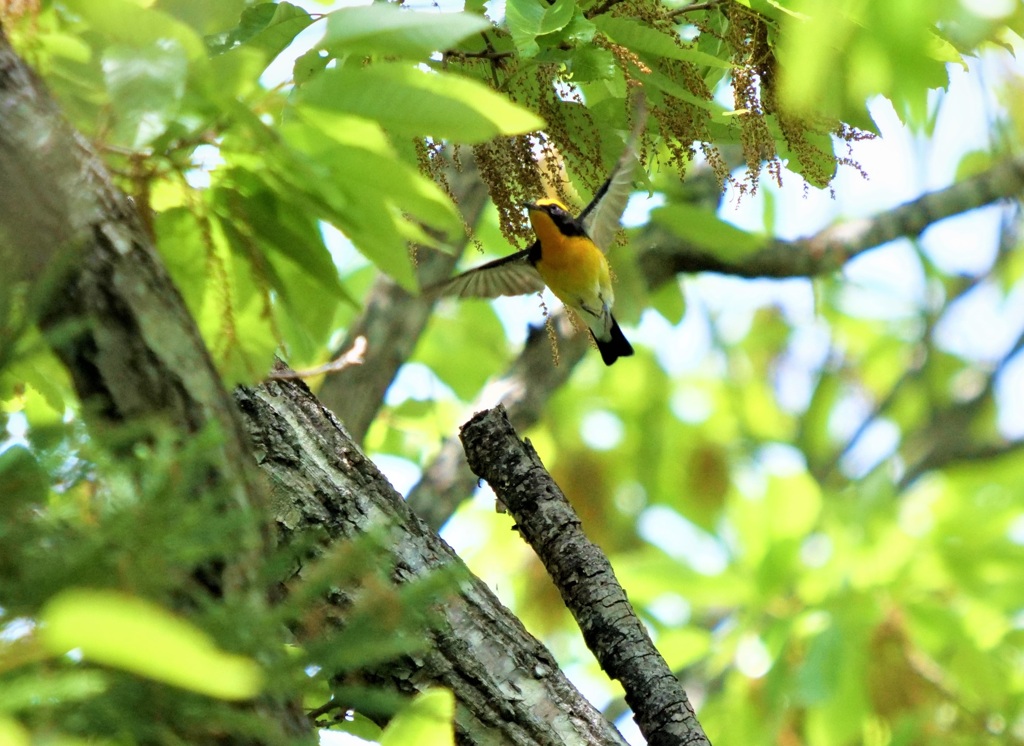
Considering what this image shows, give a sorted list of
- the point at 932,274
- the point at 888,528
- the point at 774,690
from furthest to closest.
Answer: the point at 932,274
the point at 888,528
the point at 774,690

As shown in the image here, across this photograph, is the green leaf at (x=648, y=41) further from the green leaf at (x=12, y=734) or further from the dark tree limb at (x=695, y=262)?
the dark tree limb at (x=695, y=262)

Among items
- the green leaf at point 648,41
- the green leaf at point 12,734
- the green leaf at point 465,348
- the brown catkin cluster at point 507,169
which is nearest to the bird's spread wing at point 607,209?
the brown catkin cluster at point 507,169

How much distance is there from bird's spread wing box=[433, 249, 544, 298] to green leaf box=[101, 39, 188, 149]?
229cm

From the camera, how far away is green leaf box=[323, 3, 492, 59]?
0.95 meters

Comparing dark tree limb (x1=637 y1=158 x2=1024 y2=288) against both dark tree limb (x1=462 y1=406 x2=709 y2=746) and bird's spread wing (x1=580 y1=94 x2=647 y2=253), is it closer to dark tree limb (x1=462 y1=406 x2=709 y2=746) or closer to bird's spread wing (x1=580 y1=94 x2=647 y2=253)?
bird's spread wing (x1=580 y1=94 x2=647 y2=253)

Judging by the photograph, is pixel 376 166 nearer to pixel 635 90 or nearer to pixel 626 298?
pixel 635 90

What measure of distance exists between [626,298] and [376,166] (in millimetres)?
2165

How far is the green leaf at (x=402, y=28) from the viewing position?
954 millimetres

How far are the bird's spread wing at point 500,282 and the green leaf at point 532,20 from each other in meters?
1.81

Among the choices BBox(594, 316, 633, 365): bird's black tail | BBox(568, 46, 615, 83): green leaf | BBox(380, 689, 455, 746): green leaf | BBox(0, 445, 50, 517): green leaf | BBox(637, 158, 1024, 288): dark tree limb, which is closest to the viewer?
BBox(0, 445, 50, 517): green leaf

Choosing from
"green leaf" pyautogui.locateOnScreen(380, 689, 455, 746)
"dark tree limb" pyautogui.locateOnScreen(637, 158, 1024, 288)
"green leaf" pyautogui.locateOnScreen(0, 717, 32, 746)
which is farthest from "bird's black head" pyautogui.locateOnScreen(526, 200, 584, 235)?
"green leaf" pyautogui.locateOnScreen(0, 717, 32, 746)

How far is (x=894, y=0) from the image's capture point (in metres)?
1.04

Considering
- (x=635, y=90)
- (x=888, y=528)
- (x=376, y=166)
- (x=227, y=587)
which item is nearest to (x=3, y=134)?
(x=376, y=166)

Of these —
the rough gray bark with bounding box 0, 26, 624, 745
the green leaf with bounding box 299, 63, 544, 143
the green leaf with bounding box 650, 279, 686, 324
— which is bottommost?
the rough gray bark with bounding box 0, 26, 624, 745
